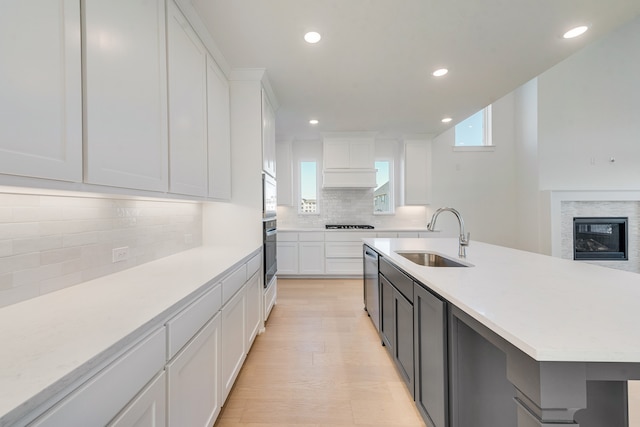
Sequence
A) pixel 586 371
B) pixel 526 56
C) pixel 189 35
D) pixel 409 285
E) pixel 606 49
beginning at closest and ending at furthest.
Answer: pixel 586 371
pixel 409 285
pixel 189 35
pixel 526 56
pixel 606 49

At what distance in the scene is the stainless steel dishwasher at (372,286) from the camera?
2.44 metres

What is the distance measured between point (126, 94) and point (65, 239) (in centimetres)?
71

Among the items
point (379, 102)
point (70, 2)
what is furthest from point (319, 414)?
point (379, 102)

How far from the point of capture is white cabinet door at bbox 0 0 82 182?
2.33ft

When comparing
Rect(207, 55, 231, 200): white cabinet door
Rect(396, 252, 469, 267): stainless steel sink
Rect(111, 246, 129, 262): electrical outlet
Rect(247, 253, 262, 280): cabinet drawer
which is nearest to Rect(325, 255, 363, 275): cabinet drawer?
Rect(247, 253, 262, 280): cabinet drawer

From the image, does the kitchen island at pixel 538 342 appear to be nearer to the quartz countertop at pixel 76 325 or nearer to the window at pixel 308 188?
the quartz countertop at pixel 76 325

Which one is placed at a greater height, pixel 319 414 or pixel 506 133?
pixel 506 133

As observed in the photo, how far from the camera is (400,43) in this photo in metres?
2.10

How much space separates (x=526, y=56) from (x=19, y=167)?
343cm

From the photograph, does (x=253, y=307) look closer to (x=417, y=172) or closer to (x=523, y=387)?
(x=523, y=387)

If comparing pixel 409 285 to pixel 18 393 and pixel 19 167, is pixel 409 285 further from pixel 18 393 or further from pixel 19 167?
pixel 19 167

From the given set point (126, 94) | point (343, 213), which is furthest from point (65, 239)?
point (343, 213)

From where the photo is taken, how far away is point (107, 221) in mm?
1395

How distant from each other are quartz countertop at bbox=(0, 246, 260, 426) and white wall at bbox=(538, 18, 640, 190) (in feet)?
20.0
